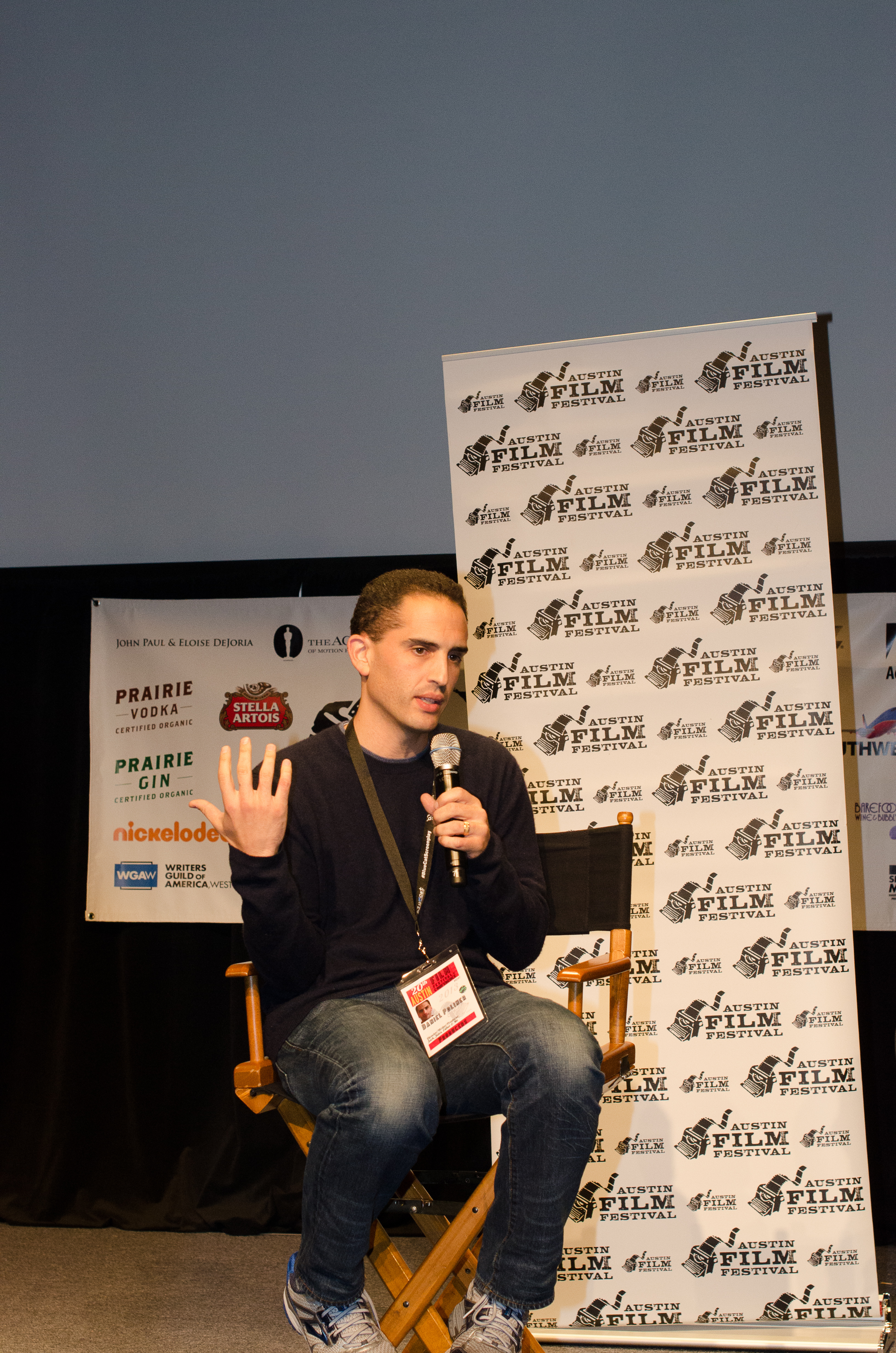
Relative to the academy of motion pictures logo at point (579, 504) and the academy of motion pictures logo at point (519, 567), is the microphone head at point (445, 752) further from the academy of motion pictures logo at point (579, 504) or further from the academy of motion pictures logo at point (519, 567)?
the academy of motion pictures logo at point (579, 504)

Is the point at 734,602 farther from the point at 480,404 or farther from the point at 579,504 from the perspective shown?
the point at 480,404

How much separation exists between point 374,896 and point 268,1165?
2.07 metres

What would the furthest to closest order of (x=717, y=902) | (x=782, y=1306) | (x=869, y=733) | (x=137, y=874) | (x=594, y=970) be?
(x=137, y=874) < (x=869, y=733) < (x=717, y=902) < (x=782, y=1306) < (x=594, y=970)

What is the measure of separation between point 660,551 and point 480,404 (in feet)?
2.18

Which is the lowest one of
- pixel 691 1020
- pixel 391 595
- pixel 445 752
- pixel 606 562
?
pixel 691 1020

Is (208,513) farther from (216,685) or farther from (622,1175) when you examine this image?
(622,1175)

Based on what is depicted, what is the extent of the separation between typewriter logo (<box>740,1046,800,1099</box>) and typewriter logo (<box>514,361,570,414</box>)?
6.12ft

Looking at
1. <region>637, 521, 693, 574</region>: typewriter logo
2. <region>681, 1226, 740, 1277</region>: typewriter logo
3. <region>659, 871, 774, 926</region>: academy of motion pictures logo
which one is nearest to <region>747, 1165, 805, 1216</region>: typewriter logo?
<region>681, 1226, 740, 1277</region>: typewriter logo

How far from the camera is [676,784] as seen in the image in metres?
2.78

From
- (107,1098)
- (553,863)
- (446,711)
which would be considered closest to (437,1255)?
(553,863)

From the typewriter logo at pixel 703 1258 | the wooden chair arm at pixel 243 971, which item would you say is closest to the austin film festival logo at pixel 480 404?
the wooden chair arm at pixel 243 971

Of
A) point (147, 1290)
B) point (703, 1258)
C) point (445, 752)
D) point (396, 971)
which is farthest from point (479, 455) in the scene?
point (147, 1290)

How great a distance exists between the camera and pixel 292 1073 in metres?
1.85

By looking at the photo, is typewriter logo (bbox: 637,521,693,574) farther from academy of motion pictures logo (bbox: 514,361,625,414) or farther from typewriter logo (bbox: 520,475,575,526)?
academy of motion pictures logo (bbox: 514,361,625,414)
